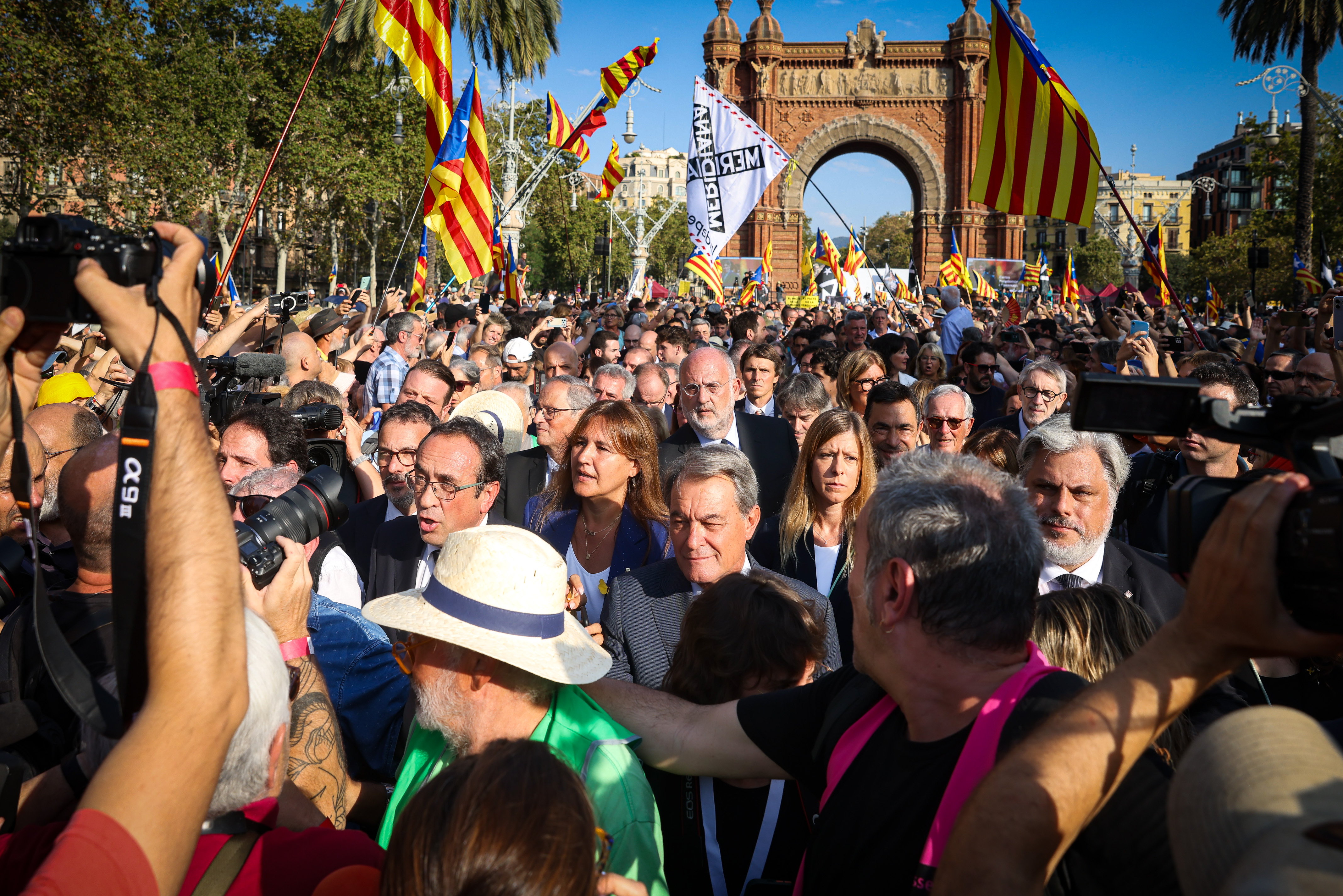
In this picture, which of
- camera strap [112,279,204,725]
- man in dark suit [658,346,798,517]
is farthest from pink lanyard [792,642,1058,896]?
man in dark suit [658,346,798,517]

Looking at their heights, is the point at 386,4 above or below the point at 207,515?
above

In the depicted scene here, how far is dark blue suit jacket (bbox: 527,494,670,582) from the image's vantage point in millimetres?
4598

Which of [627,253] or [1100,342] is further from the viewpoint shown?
[627,253]

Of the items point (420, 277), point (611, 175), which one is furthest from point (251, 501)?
point (611, 175)

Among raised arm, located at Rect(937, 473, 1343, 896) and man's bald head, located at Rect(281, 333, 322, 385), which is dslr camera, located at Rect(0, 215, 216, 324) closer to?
raised arm, located at Rect(937, 473, 1343, 896)

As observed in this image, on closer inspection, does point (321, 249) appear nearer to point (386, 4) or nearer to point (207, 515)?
point (386, 4)

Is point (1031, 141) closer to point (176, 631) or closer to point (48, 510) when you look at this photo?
point (48, 510)

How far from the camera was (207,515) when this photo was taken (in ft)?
5.08

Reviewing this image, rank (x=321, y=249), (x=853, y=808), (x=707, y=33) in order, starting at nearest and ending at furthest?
(x=853, y=808), (x=707, y=33), (x=321, y=249)

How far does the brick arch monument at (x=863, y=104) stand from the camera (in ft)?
141

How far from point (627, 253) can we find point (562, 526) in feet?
221

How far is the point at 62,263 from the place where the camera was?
5.19ft

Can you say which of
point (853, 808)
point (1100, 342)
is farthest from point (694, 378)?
point (1100, 342)

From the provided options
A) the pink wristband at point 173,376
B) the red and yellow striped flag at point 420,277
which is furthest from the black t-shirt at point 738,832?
the red and yellow striped flag at point 420,277
